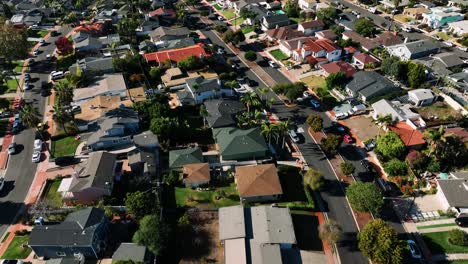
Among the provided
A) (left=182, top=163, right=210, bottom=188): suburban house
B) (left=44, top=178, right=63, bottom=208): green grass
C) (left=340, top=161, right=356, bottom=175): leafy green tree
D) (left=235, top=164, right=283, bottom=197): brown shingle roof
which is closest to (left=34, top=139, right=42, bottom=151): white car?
(left=44, top=178, right=63, bottom=208): green grass

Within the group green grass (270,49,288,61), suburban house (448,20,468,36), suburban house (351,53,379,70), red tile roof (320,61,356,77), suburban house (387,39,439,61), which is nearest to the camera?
red tile roof (320,61,356,77)

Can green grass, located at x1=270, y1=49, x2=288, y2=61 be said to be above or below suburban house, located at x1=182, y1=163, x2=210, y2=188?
above

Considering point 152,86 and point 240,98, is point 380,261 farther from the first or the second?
point 152,86

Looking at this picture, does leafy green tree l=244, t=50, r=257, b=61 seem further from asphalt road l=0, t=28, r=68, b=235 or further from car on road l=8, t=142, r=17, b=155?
car on road l=8, t=142, r=17, b=155

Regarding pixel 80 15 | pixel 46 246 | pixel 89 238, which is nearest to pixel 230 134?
pixel 89 238

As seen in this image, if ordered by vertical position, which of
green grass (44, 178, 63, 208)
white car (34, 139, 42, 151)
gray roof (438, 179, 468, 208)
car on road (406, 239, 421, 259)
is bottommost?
green grass (44, 178, 63, 208)

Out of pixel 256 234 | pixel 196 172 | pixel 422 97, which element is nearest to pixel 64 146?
pixel 196 172

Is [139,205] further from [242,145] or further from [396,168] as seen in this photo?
[396,168]
